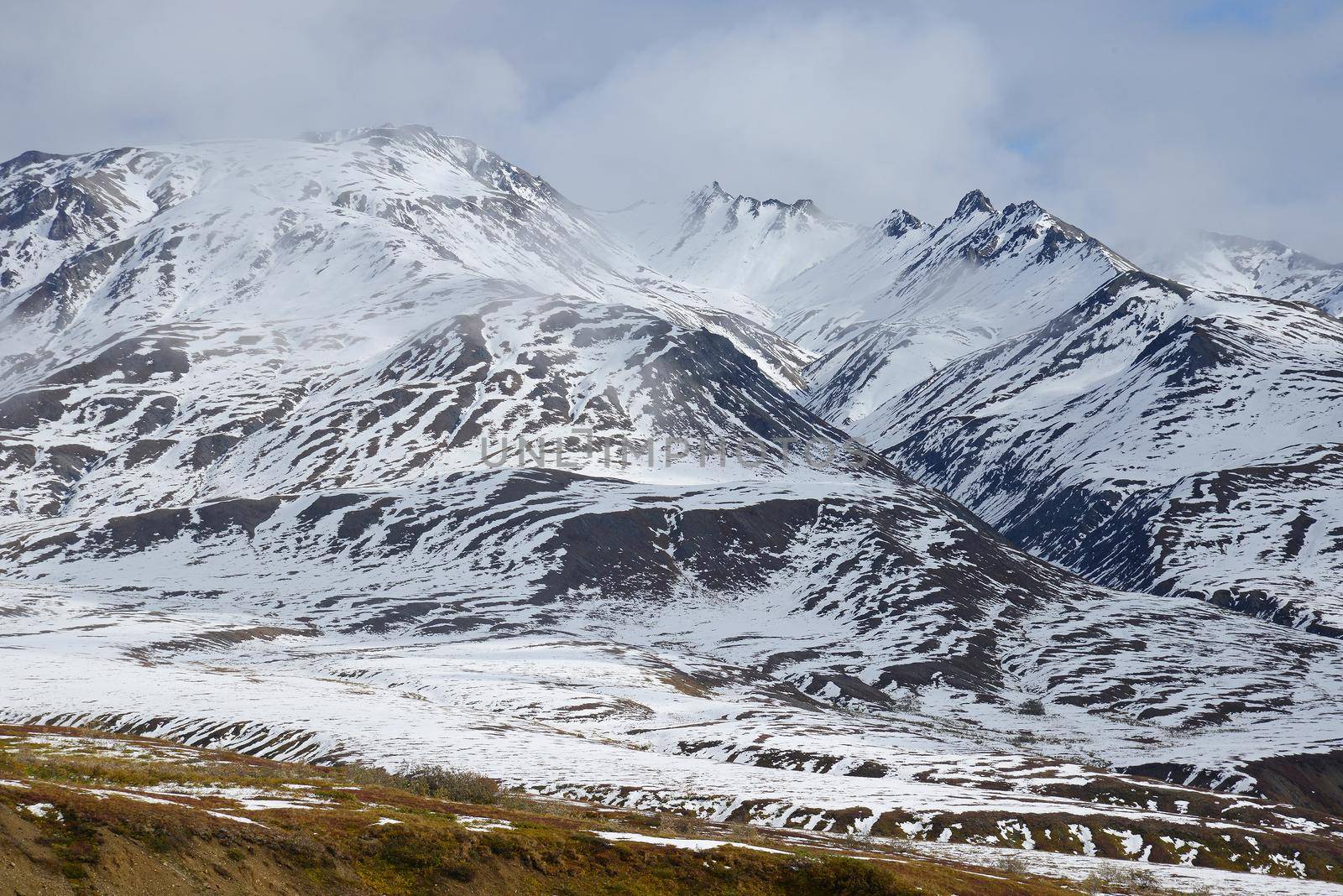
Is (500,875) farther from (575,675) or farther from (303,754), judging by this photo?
(575,675)

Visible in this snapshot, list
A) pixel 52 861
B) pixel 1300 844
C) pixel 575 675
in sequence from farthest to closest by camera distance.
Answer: pixel 575 675, pixel 1300 844, pixel 52 861

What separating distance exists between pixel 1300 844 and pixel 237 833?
8189cm

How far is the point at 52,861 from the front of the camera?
34.9 metres

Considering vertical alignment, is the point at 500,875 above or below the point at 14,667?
above

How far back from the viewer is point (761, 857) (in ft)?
153

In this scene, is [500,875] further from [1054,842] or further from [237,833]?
[1054,842]

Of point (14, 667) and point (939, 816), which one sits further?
point (14, 667)

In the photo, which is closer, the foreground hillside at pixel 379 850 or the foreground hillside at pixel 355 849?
the foreground hillside at pixel 355 849

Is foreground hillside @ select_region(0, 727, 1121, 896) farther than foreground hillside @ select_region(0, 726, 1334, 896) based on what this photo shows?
No

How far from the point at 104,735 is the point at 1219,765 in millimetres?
128802

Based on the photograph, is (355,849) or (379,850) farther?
(379,850)

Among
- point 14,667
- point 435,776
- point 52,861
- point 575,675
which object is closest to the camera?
point 52,861

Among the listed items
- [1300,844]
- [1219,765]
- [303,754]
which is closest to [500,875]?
[303,754]

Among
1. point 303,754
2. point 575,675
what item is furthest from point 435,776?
point 575,675
